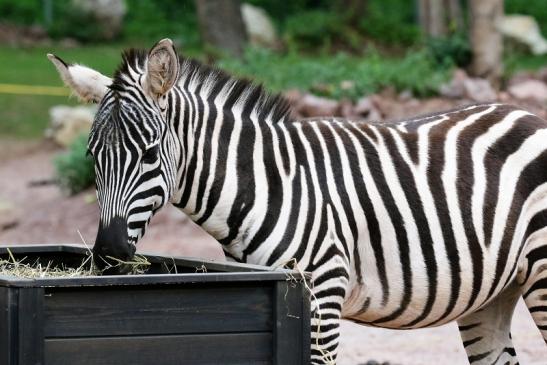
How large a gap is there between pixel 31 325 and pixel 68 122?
14.2m

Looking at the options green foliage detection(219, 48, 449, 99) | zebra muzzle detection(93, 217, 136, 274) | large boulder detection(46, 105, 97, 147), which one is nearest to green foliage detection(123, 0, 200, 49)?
large boulder detection(46, 105, 97, 147)

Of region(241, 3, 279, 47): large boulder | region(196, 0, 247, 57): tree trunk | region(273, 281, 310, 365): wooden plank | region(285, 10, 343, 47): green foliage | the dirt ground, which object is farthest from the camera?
region(241, 3, 279, 47): large boulder

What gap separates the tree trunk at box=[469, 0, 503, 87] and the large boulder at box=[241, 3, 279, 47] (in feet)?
40.7

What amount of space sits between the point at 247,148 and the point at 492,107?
1.32 meters

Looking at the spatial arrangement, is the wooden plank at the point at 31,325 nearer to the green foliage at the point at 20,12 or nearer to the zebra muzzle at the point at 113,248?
the zebra muzzle at the point at 113,248

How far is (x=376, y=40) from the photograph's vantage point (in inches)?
1080

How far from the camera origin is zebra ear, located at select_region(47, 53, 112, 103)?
4797 mm

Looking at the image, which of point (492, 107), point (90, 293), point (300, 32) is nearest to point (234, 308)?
point (90, 293)

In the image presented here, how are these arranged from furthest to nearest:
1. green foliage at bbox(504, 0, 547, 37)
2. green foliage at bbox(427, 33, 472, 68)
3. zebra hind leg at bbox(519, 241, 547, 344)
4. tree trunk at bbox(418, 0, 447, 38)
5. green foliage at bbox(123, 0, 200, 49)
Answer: green foliage at bbox(504, 0, 547, 37), green foliage at bbox(123, 0, 200, 49), tree trunk at bbox(418, 0, 447, 38), green foliage at bbox(427, 33, 472, 68), zebra hind leg at bbox(519, 241, 547, 344)

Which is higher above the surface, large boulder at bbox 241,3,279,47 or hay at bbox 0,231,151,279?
large boulder at bbox 241,3,279,47

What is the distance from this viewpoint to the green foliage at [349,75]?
13969 mm

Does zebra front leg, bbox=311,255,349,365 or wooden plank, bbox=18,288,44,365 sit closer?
wooden plank, bbox=18,288,44,365

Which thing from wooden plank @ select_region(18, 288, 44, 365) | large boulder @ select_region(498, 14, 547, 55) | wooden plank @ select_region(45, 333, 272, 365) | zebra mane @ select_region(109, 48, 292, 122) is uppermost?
large boulder @ select_region(498, 14, 547, 55)

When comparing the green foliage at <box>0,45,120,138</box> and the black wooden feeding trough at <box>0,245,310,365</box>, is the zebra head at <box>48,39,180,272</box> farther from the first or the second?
the green foliage at <box>0,45,120,138</box>
